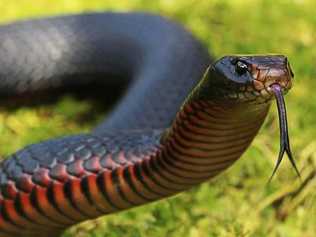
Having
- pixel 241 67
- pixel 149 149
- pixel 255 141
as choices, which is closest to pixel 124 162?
pixel 149 149

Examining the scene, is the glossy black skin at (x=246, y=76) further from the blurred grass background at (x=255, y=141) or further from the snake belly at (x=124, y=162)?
the blurred grass background at (x=255, y=141)

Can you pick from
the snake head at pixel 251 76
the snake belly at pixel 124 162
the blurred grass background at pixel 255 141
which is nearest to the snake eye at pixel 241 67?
the snake head at pixel 251 76

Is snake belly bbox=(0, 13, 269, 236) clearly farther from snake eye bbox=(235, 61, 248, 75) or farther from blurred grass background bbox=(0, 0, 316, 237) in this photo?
blurred grass background bbox=(0, 0, 316, 237)

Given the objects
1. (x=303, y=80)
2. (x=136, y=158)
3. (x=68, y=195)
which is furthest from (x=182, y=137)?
(x=303, y=80)

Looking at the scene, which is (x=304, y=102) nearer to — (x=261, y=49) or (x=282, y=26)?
(x=261, y=49)

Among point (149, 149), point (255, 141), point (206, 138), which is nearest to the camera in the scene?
point (206, 138)

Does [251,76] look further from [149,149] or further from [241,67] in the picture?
[149,149]

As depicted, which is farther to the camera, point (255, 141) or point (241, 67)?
point (255, 141)
